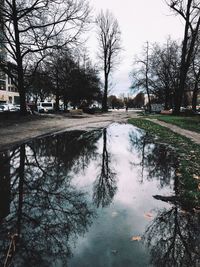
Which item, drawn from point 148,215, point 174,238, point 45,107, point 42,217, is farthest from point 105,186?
point 45,107

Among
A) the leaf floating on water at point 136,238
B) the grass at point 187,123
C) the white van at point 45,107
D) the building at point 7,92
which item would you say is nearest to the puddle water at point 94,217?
the leaf floating on water at point 136,238

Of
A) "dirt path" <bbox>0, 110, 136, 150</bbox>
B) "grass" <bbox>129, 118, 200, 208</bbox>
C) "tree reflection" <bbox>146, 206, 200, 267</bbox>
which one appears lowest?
"dirt path" <bbox>0, 110, 136, 150</bbox>

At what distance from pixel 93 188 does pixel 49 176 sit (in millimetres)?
1282

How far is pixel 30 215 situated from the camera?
4.33m

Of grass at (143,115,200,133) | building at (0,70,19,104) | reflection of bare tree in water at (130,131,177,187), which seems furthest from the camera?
building at (0,70,19,104)

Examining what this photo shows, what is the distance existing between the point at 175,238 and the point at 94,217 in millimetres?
1198

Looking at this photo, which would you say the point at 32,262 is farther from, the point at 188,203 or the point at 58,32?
the point at 58,32

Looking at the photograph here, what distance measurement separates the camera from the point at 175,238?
3715 mm

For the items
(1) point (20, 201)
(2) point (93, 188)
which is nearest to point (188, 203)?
(2) point (93, 188)

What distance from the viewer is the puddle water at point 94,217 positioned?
3258 mm

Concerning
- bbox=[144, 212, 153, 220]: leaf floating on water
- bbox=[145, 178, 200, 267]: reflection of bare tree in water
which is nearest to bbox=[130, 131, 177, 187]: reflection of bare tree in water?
bbox=[144, 212, 153, 220]: leaf floating on water

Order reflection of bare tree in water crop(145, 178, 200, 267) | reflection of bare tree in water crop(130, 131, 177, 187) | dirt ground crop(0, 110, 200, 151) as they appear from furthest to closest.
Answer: dirt ground crop(0, 110, 200, 151)
reflection of bare tree in water crop(130, 131, 177, 187)
reflection of bare tree in water crop(145, 178, 200, 267)

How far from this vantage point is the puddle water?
326cm

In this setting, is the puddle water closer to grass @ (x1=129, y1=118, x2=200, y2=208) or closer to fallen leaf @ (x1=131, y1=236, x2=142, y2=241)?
fallen leaf @ (x1=131, y1=236, x2=142, y2=241)
